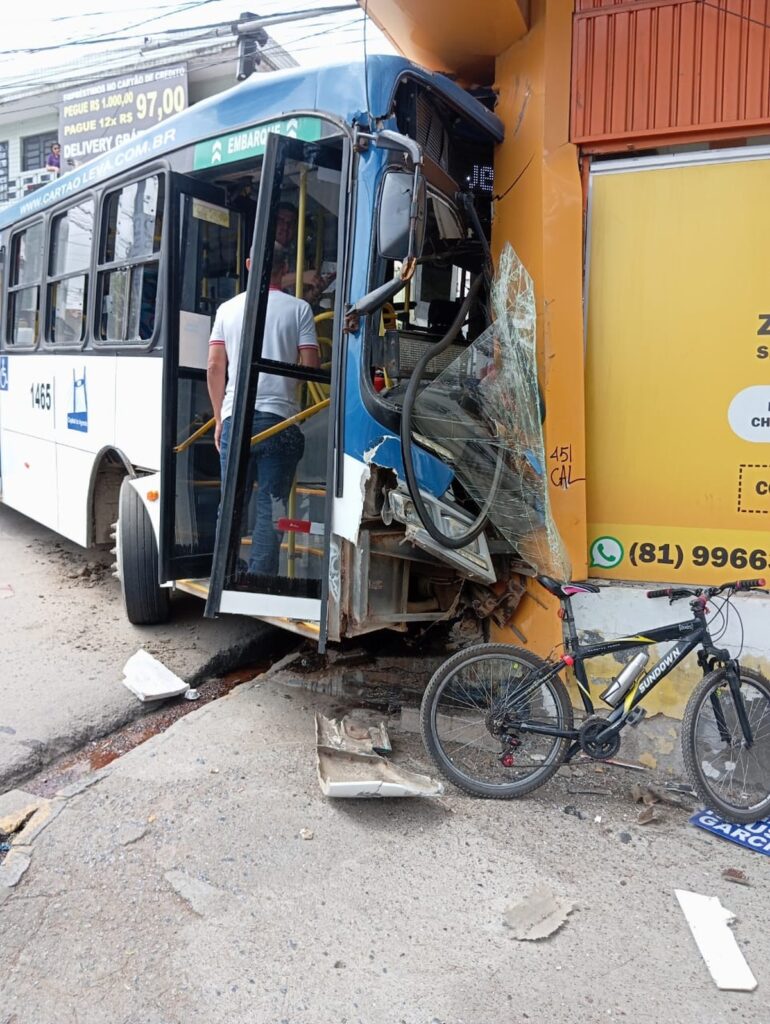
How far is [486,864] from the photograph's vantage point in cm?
303

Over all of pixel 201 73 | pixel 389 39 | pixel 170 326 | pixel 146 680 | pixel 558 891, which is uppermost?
pixel 201 73

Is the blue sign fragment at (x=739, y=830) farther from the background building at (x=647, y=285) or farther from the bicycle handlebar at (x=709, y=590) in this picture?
the bicycle handlebar at (x=709, y=590)

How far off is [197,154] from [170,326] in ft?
3.12

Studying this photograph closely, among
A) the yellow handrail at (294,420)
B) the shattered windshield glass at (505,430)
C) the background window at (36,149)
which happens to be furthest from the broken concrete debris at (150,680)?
the background window at (36,149)

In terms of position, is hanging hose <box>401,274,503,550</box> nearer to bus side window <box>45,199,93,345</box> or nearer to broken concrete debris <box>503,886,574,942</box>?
broken concrete debris <box>503,886,574,942</box>

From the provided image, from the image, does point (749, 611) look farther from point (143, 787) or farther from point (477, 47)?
point (477, 47)

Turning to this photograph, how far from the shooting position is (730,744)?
11.6 ft

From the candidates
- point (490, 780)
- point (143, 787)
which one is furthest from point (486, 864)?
point (143, 787)

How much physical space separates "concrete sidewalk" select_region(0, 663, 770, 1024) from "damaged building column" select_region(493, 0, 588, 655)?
3.66ft

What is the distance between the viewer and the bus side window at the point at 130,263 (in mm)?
4812

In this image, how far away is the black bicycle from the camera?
11.4ft

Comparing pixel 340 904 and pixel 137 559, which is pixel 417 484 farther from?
pixel 137 559

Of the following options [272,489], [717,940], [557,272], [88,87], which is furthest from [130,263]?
[88,87]

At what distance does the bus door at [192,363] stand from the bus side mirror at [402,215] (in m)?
1.59
